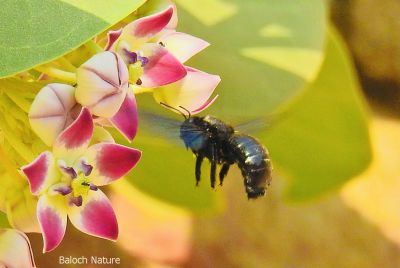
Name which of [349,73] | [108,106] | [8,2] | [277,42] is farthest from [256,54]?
[8,2]

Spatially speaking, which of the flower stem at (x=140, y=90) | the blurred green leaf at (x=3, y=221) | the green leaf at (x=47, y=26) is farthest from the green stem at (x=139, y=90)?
the blurred green leaf at (x=3, y=221)

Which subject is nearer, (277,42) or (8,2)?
(8,2)

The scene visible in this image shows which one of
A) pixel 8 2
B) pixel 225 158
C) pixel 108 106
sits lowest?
pixel 225 158

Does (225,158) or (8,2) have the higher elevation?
(8,2)

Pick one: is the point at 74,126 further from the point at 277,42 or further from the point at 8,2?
the point at 277,42

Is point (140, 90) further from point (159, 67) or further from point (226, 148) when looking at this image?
point (226, 148)
